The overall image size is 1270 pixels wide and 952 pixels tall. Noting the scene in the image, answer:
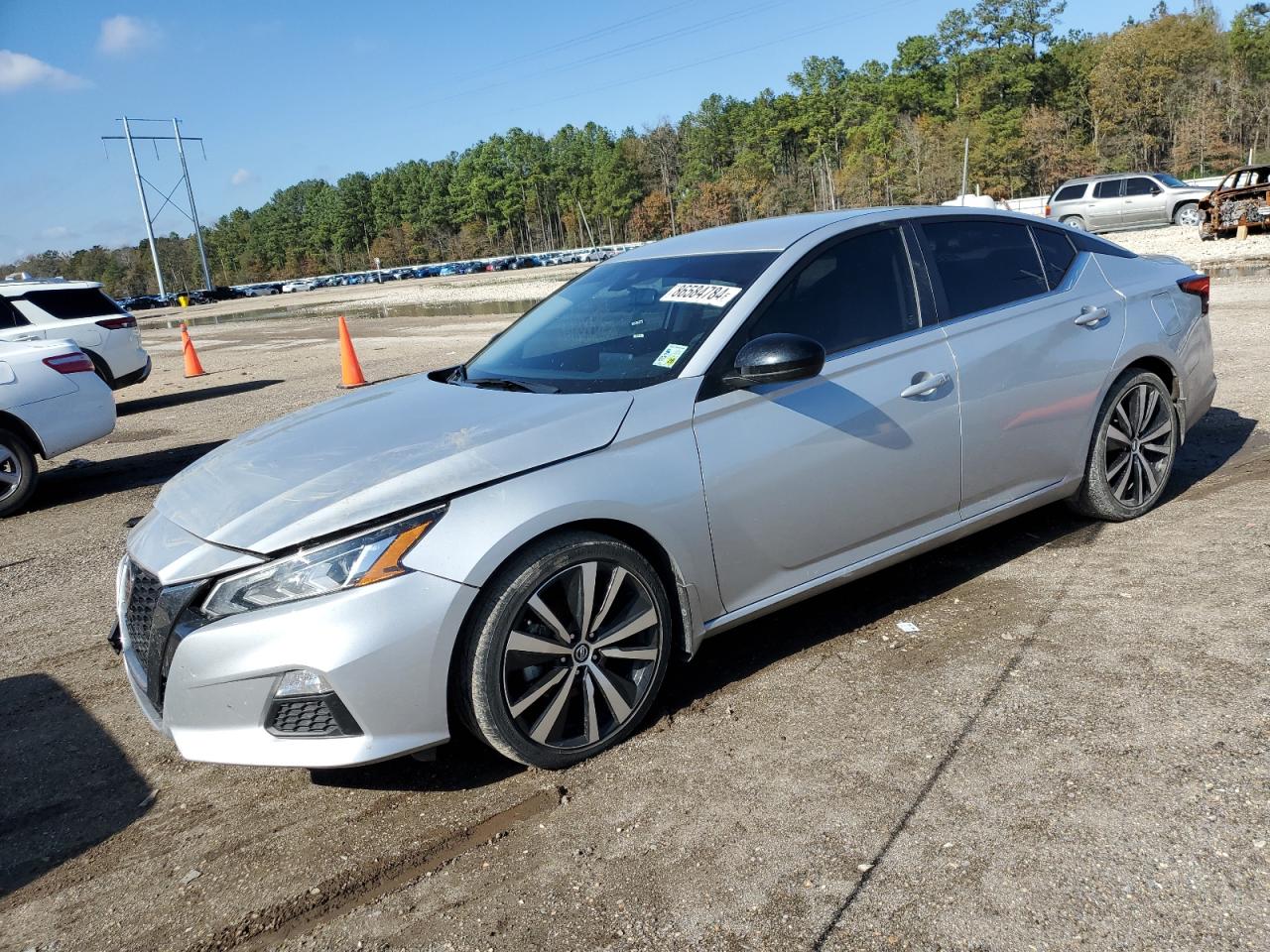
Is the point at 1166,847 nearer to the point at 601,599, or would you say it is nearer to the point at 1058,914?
the point at 1058,914

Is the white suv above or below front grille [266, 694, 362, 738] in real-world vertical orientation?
above

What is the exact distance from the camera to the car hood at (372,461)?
10.1 feet

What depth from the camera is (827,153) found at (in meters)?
123

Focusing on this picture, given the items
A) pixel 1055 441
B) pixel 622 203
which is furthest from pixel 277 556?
pixel 622 203

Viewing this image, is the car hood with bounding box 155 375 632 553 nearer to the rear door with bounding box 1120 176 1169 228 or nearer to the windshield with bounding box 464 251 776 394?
the windshield with bounding box 464 251 776 394

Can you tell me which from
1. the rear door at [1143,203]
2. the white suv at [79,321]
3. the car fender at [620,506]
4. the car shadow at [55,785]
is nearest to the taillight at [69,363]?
the car shadow at [55,785]

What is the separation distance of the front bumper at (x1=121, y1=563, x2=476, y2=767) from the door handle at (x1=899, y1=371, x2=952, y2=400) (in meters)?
1.96

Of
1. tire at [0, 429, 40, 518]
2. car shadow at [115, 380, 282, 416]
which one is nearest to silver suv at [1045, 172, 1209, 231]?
car shadow at [115, 380, 282, 416]

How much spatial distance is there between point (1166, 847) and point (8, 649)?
4952mm

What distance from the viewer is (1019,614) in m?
4.20

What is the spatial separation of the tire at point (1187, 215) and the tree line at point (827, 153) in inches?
1872

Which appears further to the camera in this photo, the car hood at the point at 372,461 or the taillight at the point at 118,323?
the taillight at the point at 118,323

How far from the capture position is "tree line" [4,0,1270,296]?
8262 centimetres

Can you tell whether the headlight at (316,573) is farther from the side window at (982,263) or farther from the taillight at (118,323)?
the taillight at (118,323)
